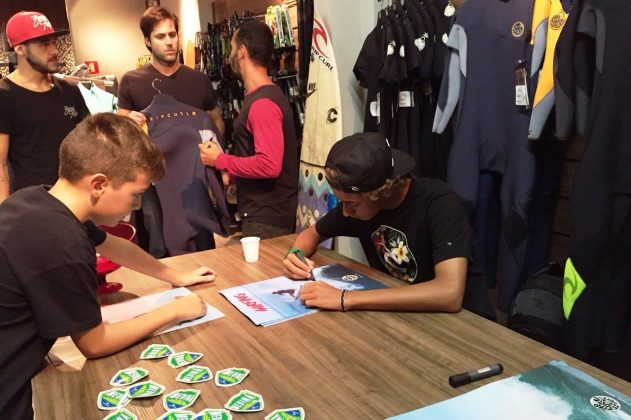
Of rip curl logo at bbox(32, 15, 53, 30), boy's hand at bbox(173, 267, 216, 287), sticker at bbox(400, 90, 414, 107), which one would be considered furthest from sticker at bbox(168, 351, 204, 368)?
rip curl logo at bbox(32, 15, 53, 30)

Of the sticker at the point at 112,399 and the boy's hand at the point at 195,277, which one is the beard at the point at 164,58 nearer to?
the boy's hand at the point at 195,277

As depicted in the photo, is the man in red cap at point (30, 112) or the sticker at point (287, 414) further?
the man in red cap at point (30, 112)

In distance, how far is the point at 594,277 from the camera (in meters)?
1.74

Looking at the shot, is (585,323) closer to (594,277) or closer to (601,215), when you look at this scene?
(594,277)

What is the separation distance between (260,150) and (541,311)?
1300 millimetres

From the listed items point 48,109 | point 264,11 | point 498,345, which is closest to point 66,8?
point 264,11

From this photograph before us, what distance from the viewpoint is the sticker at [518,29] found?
2.06 meters

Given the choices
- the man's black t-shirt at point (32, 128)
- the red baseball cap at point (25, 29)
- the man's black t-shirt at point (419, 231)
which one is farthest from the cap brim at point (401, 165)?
the red baseball cap at point (25, 29)

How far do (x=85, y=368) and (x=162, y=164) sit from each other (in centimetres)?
53

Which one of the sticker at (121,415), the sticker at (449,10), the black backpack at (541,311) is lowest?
the black backpack at (541,311)

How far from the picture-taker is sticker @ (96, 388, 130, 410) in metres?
0.97

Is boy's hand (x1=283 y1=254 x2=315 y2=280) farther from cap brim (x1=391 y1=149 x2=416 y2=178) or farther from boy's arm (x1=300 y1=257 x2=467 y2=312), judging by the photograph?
cap brim (x1=391 y1=149 x2=416 y2=178)

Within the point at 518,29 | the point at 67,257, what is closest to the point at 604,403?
the point at 67,257

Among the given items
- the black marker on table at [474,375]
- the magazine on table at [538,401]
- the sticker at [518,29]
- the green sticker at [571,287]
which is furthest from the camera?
the sticker at [518,29]
